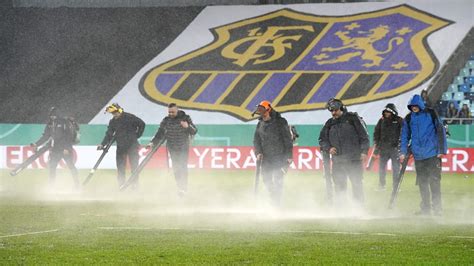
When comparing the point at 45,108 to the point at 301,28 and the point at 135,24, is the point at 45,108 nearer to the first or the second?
the point at 135,24

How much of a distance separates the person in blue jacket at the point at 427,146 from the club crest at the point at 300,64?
23883 millimetres

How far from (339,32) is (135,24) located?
10076mm

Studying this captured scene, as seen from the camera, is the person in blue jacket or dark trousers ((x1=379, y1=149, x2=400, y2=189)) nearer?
the person in blue jacket

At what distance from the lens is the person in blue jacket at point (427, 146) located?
745 inches

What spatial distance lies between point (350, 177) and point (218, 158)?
18224 mm

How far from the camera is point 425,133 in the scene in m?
19.0

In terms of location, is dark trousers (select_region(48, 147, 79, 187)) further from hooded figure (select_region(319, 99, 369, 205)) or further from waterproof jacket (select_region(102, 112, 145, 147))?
hooded figure (select_region(319, 99, 369, 205))

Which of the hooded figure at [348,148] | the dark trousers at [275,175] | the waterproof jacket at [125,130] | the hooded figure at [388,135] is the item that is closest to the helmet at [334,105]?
the hooded figure at [348,148]

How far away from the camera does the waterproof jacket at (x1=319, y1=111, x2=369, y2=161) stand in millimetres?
19875

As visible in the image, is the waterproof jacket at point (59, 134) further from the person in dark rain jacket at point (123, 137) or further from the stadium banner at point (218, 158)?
the stadium banner at point (218, 158)

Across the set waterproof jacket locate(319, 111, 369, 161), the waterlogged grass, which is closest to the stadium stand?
the waterlogged grass

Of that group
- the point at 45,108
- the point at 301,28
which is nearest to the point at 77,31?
the point at 45,108

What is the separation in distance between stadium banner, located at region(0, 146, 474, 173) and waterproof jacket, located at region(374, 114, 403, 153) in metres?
8.82

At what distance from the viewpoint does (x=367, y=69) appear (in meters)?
44.9
